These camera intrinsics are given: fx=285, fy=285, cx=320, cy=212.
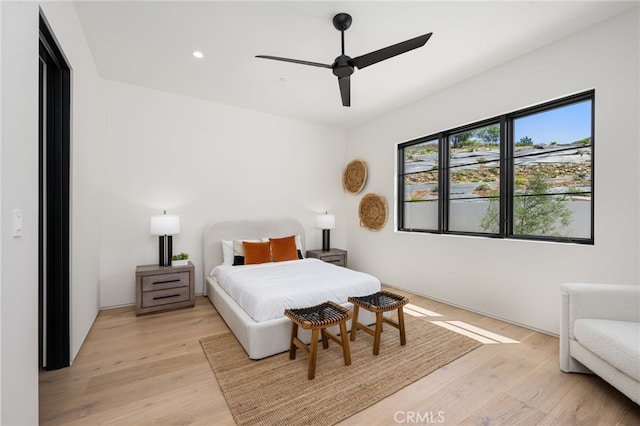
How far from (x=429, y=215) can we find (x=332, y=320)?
2581mm

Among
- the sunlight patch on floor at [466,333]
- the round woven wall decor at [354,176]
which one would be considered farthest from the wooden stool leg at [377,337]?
the round woven wall decor at [354,176]

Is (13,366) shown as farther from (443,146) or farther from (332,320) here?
(443,146)

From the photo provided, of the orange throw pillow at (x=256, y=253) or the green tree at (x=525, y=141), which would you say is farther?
the orange throw pillow at (x=256, y=253)

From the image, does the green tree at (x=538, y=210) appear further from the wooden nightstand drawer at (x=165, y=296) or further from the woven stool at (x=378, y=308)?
the wooden nightstand drawer at (x=165, y=296)

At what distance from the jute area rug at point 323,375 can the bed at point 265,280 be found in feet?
0.51

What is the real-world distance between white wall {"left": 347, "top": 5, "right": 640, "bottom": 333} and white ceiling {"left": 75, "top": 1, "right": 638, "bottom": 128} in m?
0.19

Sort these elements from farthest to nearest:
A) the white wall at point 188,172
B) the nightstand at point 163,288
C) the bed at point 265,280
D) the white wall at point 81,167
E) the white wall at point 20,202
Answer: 1. the white wall at point 188,172
2. the nightstand at point 163,288
3. the bed at point 265,280
4. the white wall at point 81,167
5. the white wall at point 20,202

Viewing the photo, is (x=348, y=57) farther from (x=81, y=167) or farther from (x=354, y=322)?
(x=81, y=167)

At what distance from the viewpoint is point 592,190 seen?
252 centimetres

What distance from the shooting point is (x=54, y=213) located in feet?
6.81

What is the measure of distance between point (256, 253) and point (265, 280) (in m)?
0.89

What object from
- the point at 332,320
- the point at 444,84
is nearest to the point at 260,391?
the point at 332,320

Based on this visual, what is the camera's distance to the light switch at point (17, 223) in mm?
1242

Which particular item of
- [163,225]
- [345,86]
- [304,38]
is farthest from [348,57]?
[163,225]
